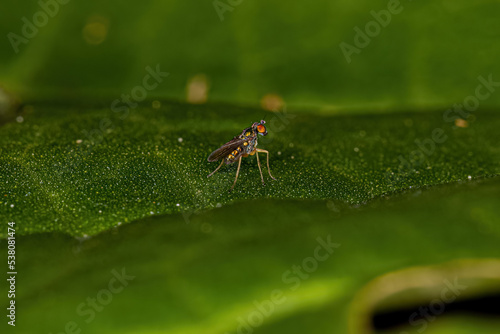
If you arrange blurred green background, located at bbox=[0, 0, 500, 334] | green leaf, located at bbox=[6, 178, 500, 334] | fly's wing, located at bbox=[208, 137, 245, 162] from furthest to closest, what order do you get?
fly's wing, located at bbox=[208, 137, 245, 162] < blurred green background, located at bbox=[0, 0, 500, 334] < green leaf, located at bbox=[6, 178, 500, 334]

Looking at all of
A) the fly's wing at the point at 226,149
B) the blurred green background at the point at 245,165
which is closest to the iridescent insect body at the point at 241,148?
the fly's wing at the point at 226,149

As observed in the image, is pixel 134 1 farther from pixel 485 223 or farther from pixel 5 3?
pixel 485 223

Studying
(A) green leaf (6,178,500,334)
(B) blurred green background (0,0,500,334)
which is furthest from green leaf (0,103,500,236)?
(A) green leaf (6,178,500,334)

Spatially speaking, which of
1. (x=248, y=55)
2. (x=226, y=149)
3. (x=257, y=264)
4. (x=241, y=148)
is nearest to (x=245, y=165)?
(x=241, y=148)

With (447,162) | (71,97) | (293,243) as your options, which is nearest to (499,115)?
(447,162)

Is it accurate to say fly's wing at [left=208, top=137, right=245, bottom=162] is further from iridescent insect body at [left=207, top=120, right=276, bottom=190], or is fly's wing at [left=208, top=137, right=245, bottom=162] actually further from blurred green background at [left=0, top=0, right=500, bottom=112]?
blurred green background at [left=0, top=0, right=500, bottom=112]

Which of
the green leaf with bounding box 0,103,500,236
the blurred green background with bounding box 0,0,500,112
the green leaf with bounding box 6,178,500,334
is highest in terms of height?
the blurred green background with bounding box 0,0,500,112
